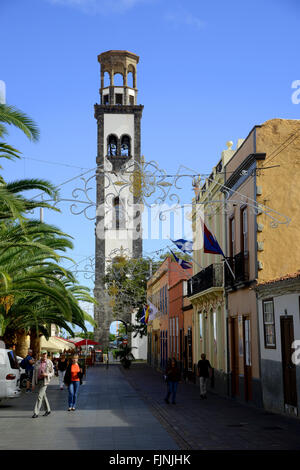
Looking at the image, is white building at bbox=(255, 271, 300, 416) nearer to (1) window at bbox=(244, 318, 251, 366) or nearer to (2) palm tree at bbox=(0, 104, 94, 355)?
(1) window at bbox=(244, 318, 251, 366)

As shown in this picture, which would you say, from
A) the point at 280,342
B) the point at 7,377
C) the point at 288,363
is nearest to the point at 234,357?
the point at 280,342

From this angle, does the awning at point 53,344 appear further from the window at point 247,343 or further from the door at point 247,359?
the window at point 247,343

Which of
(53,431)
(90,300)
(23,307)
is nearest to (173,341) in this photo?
(90,300)

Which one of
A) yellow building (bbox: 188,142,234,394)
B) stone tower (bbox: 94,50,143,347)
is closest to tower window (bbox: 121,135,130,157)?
stone tower (bbox: 94,50,143,347)

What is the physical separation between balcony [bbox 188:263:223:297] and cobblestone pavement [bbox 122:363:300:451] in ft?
17.5

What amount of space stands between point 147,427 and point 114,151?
188ft

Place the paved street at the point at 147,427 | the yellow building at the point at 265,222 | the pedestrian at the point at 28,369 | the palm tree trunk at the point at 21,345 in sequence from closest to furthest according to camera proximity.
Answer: the paved street at the point at 147,427 < the yellow building at the point at 265,222 < the pedestrian at the point at 28,369 < the palm tree trunk at the point at 21,345

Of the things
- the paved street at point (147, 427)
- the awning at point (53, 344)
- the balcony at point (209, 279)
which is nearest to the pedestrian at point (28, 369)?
the paved street at point (147, 427)

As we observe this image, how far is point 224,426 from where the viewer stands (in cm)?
1492

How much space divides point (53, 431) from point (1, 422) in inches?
90.4

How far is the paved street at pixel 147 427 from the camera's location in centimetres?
1193

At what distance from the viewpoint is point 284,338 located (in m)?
17.3

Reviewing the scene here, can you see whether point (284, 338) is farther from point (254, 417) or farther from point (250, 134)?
point (250, 134)

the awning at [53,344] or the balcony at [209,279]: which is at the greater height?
the balcony at [209,279]
